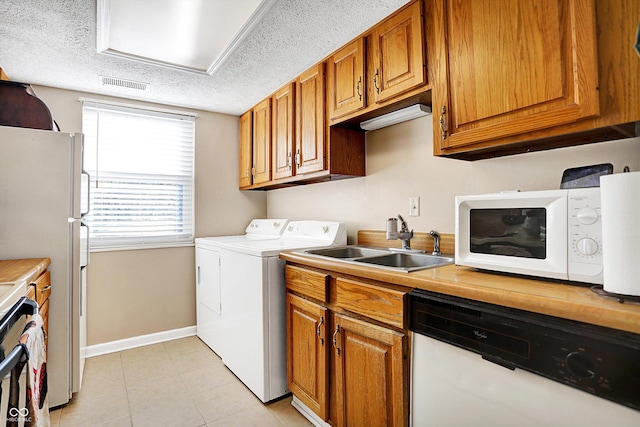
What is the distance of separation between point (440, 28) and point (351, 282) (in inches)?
48.3

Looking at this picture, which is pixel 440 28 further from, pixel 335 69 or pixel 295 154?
pixel 295 154

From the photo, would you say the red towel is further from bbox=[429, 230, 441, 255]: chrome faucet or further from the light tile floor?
bbox=[429, 230, 441, 255]: chrome faucet

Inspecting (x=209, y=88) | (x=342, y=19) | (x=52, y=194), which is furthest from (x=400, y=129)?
(x=52, y=194)

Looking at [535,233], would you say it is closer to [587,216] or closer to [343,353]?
[587,216]

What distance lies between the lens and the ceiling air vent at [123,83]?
2600mm

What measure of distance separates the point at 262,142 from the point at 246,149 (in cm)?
39

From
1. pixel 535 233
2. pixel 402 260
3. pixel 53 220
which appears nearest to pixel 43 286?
pixel 53 220

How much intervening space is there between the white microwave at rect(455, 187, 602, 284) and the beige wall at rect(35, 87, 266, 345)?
2.67 meters

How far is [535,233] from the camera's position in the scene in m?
1.15

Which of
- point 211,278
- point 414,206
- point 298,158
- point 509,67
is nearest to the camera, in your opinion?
point 509,67

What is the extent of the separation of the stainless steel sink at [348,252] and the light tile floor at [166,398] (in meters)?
0.95

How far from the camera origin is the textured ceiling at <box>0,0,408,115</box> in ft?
5.70

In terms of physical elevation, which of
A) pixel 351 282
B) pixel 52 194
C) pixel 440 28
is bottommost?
pixel 351 282

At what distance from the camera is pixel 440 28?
4.99ft
